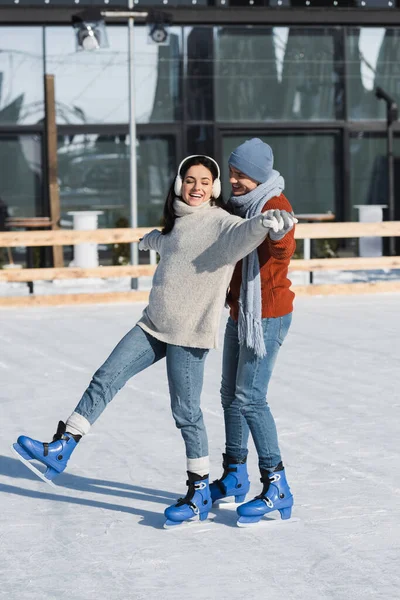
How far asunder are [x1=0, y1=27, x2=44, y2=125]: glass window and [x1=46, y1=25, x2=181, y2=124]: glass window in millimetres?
211

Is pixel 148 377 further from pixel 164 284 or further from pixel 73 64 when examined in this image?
pixel 73 64

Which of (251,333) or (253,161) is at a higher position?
(253,161)

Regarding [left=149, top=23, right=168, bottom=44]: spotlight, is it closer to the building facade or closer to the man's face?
the building facade

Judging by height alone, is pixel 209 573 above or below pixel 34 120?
below

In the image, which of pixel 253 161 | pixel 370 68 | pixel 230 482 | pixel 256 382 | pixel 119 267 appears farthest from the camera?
pixel 370 68

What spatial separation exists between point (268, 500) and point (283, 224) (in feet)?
3.87

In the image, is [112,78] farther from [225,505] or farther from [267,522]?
[267,522]

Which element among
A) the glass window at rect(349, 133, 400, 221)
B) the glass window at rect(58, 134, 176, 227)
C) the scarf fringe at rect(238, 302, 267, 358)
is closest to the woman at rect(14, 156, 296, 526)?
the scarf fringe at rect(238, 302, 267, 358)

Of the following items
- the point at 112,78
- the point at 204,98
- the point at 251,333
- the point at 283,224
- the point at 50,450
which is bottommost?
the point at 50,450

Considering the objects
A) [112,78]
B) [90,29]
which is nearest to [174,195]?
[90,29]

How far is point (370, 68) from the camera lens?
20.8 metres

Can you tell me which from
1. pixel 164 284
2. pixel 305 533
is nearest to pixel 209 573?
pixel 305 533

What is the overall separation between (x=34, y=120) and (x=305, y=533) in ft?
50.2

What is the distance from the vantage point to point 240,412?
5.17 metres
